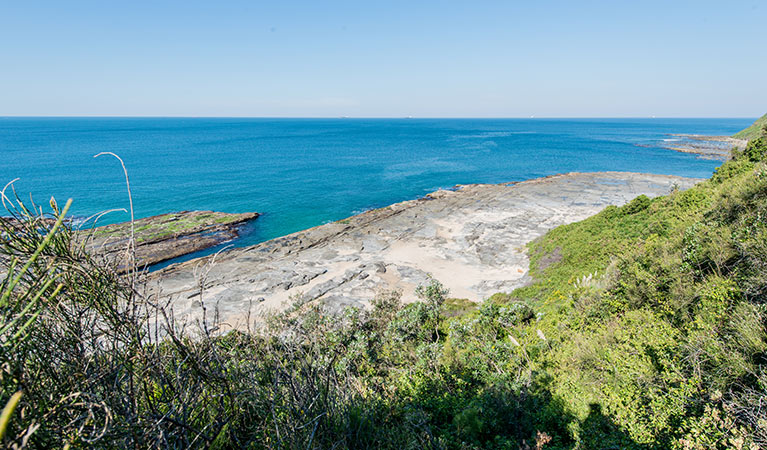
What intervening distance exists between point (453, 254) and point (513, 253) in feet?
15.6

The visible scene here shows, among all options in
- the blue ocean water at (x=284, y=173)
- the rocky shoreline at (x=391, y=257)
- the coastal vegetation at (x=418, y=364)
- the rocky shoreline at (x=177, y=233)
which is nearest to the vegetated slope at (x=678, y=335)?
the coastal vegetation at (x=418, y=364)

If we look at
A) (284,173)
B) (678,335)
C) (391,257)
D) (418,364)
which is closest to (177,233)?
(391,257)

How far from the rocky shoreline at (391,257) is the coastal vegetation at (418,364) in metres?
6.88

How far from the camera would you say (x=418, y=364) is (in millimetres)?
10898

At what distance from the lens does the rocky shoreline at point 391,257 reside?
882 inches

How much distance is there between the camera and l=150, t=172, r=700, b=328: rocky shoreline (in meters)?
22.4

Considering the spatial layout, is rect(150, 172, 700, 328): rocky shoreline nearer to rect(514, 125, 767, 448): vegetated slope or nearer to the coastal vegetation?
the coastal vegetation

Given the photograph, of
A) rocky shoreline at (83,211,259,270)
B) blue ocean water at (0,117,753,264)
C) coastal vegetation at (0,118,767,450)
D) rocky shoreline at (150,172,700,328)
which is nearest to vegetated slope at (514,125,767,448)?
coastal vegetation at (0,118,767,450)

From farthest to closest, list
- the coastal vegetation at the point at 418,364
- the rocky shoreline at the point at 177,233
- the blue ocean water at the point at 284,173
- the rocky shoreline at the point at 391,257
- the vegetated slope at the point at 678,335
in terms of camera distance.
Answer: the blue ocean water at the point at 284,173
the rocky shoreline at the point at 177,233
the rocky shoreline at the point at 391,257
the vegetated slope at the point at 678,335
the coastal vegetation at the point at 418,364

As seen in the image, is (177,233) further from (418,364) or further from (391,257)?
(418,364)

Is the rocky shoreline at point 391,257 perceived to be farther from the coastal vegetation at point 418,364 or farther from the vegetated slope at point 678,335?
the vegetated slope at point 678,335

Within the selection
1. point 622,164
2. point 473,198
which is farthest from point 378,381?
point 622,164

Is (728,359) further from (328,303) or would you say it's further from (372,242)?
(372,242)

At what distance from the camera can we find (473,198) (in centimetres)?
4541
